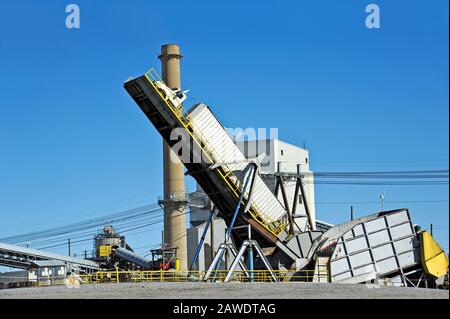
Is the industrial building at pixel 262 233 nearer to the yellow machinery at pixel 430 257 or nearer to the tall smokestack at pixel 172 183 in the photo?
the yellow machinery at pixel 430 257

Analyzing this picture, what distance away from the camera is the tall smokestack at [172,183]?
63812mm

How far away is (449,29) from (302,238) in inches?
807

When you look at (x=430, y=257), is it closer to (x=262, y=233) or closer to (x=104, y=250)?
(x=262, y=233)

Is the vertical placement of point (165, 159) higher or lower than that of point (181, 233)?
higher

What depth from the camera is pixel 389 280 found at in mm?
35875

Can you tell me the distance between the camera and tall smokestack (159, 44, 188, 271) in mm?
63812

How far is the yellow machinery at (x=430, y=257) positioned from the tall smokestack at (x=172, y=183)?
2986 centimetres

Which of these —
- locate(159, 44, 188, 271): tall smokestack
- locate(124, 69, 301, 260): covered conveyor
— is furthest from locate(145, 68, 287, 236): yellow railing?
locate(159, 44, 188, 271): tall smokestack

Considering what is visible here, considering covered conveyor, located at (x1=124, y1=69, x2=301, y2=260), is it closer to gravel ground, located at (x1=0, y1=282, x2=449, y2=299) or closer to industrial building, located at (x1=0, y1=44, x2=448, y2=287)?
industrial building, located at (x1=0, y1=44, x2=448, y2=287)

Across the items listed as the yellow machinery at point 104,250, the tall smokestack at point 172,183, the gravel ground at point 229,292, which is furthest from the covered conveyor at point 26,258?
the gravel ground at point 229,292

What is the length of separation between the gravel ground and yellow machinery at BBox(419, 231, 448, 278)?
20.3 ft
